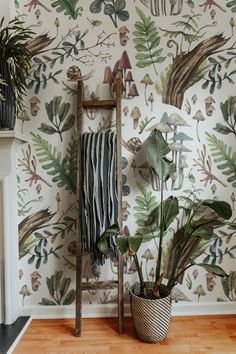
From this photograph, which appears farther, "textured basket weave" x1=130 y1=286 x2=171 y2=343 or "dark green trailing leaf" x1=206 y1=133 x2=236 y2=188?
"dark green trailing leaf" x1=206 y1=133 x2=236 y2=188

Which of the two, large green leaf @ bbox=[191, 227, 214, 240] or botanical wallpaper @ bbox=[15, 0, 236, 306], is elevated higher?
botanical wallpaper @ bbox=[15, 0, 236, 306]

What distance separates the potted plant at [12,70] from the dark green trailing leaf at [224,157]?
4.32ft

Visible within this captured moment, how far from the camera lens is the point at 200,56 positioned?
205 centimetres

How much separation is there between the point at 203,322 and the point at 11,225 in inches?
57.7

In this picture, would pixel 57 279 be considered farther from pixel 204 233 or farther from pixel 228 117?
pixel 228 117

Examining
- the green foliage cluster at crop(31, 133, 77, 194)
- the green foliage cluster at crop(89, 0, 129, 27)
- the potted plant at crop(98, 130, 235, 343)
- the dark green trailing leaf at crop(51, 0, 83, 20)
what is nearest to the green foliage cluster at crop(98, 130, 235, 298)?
the potted plant at crop(98, 130, 235, 343)

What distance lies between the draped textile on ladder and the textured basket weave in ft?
1.30

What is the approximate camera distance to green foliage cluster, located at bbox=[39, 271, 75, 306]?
2.08 meters

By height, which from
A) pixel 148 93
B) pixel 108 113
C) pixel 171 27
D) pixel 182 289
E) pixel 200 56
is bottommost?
pixel 182 289

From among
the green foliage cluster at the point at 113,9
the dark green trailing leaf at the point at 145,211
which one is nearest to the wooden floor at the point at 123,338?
the dark green trailing leaf at the point at 145,211

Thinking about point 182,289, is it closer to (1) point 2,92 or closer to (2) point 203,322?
(2) point 203,322

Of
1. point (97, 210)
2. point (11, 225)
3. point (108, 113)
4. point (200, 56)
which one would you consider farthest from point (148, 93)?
point (11, 225)

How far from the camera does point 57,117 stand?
2049mm

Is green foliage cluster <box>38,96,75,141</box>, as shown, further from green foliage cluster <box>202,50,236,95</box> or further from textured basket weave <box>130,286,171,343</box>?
textured basket weave <box>130,286,171,343</box>
